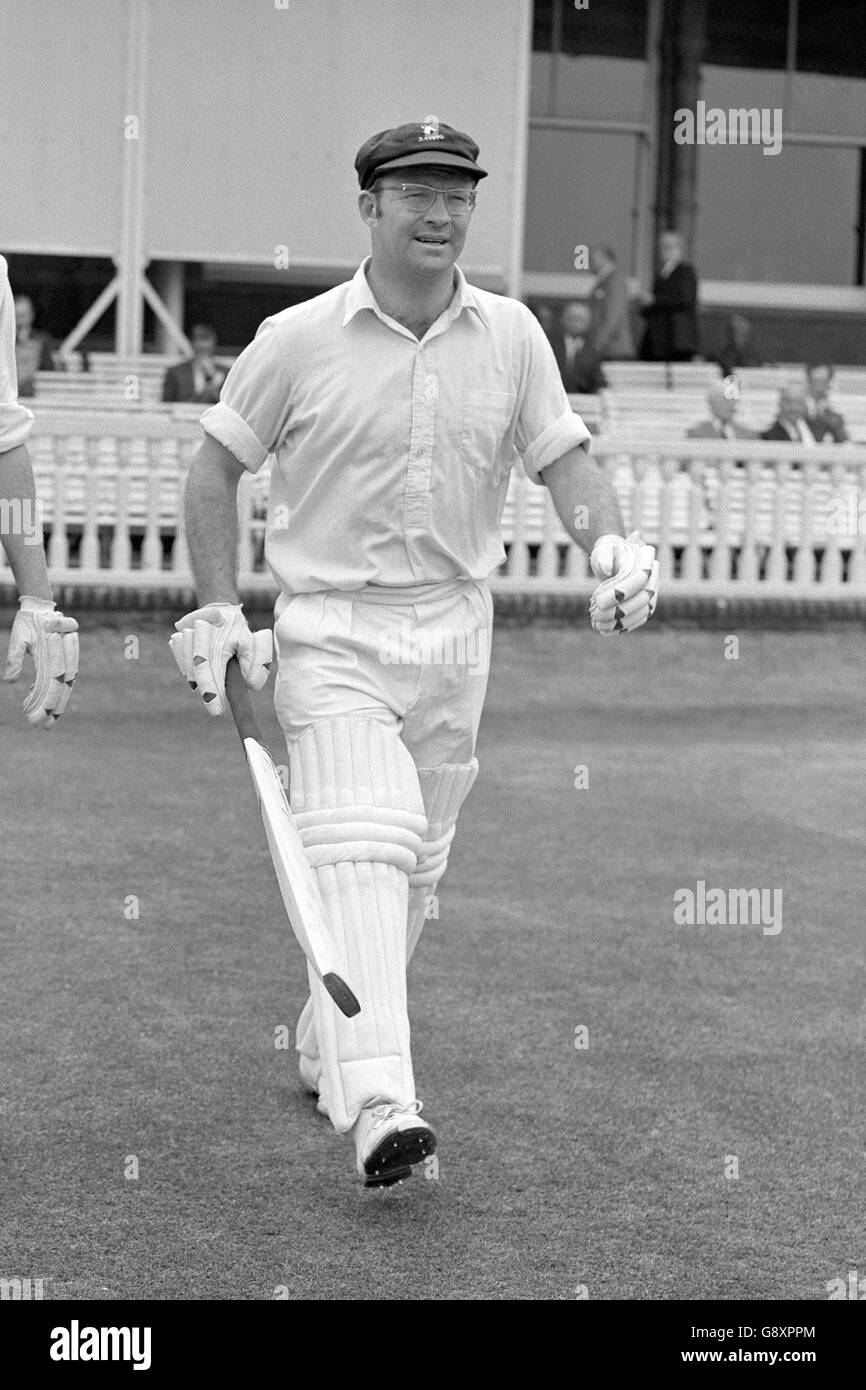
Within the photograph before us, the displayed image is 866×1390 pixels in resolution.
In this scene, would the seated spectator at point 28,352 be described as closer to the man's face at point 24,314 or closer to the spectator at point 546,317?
the man's face at point 24,314

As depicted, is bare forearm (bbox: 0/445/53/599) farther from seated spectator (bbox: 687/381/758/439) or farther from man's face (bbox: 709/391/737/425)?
man's face (bbox: 709/391/737/425)

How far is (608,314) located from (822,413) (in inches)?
134

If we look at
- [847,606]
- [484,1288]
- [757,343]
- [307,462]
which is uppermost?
[757,343]

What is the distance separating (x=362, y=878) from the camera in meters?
4.63

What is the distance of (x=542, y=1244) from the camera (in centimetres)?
439

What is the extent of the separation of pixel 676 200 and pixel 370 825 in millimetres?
20742

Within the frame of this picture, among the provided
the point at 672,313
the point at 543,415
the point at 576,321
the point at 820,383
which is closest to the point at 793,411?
the point at 820,383

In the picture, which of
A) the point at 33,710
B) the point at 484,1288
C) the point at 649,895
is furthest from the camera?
the point at 649,895

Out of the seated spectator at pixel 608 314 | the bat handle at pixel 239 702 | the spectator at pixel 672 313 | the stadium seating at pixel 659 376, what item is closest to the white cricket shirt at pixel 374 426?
the bat handle at pixel 239 702

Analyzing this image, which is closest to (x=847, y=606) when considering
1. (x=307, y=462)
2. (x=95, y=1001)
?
(x=95, y=1001)

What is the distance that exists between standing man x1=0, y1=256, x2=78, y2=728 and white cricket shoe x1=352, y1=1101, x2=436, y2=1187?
1.04 meters

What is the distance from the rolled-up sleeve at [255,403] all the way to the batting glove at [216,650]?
1.48 ft

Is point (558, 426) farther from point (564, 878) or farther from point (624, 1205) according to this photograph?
point (564, 878)

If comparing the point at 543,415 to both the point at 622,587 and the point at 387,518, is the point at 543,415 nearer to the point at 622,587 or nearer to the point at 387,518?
the point at 387,518
